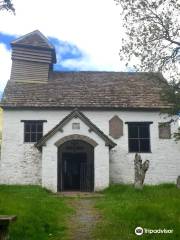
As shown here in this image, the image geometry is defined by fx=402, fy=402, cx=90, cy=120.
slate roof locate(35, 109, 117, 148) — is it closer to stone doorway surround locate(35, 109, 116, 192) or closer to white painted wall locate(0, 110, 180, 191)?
stone doorway surround locate(35, 109, 116, 192)

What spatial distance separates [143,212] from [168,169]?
1603cm

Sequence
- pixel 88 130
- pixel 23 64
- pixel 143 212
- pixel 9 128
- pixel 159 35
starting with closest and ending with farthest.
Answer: pixel 143 212
pixel 159 35
pixel 88 130
pixel 9 128
pixel 23 64

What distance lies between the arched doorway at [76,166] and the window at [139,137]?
3788 millimetres

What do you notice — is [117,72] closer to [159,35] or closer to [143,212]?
[159,35]

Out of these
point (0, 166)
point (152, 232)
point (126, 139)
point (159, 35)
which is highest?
point (159, 35)

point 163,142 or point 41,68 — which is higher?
point 41,68

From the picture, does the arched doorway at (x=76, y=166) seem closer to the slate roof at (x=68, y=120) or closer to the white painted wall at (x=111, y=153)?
the slate roof at (x=68, y=120)

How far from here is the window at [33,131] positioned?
91.8 feet

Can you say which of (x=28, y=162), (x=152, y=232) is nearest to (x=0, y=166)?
A: (x=28, y=162)

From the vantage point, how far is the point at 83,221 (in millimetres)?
12875

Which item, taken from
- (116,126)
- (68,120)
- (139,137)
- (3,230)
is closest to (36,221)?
(3,230)

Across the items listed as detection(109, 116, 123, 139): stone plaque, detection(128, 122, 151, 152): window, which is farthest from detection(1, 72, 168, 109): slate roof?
detection(128, 122, 151, 152): window

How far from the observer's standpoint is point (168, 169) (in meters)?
28.2

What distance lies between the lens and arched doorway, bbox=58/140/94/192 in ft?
84.3
